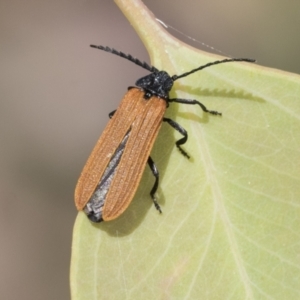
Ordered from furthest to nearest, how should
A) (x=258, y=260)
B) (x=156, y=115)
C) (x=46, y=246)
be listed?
(x=46, y=246)
(x=156, y=115)
(x=258, y=260)

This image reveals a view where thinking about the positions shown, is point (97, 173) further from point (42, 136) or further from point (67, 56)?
point (67, 56)

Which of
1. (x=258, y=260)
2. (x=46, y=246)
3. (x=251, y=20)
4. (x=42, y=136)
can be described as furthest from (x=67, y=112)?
(x=258, y=260)

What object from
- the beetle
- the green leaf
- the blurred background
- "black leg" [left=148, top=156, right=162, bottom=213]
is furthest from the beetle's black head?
the blurred background

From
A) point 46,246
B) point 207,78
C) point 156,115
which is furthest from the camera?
point 46,246

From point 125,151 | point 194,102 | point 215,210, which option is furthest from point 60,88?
point 215,210

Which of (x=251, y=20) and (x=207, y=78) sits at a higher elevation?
(x=251, y=20)

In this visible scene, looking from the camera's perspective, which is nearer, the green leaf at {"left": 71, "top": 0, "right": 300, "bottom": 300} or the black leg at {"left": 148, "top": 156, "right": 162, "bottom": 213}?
the green leaf at {"left": 71, "top": 0, "right": 300, "bottom": 300}

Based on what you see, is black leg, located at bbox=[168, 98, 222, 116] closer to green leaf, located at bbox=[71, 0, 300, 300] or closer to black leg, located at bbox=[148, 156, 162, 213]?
green leaf, located at bbox=[71, 0, 300, 300]

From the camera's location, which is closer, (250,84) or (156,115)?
(250,84)
